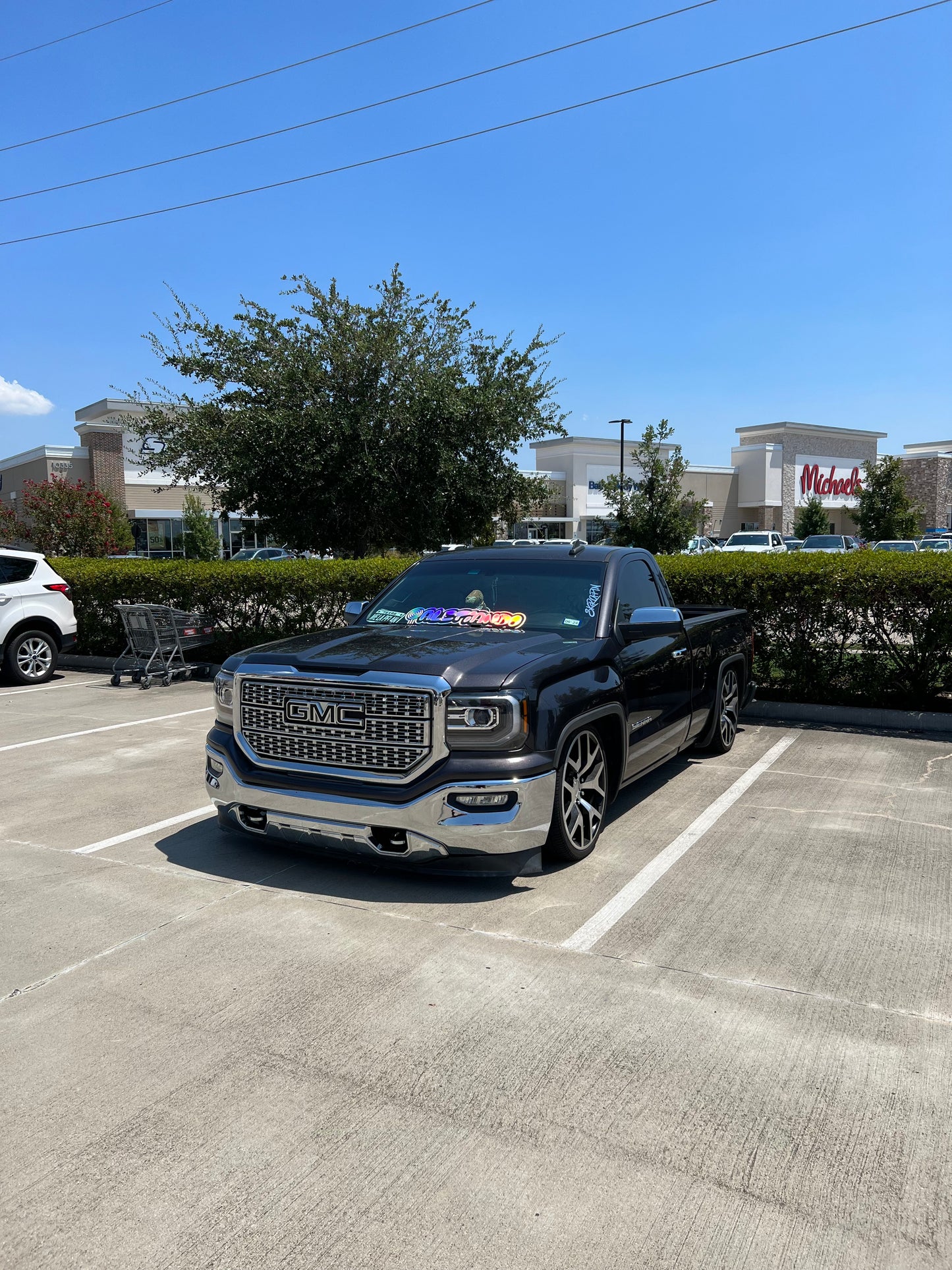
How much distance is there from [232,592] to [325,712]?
8644 mm

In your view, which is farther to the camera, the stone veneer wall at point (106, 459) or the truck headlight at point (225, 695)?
the stone veneer wall at point (106, 459)

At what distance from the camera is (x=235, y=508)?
18.1 m

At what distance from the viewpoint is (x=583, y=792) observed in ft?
17.5

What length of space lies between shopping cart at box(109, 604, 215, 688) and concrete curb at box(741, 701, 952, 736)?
7089 millimetres

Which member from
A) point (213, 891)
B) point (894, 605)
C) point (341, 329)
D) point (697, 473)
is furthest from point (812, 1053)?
point (697, 473)

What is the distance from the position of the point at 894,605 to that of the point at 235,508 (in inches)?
490

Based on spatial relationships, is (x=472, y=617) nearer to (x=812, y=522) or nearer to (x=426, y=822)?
(x=426, y=822)

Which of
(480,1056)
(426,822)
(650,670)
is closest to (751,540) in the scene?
(650,670)

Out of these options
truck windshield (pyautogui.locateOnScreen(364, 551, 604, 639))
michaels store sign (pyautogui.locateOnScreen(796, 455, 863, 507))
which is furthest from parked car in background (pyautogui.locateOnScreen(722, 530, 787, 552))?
truck windshield (pyautogui.locateOnScreen(364, 551, 604, 639))

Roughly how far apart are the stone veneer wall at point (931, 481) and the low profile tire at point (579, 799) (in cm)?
6896

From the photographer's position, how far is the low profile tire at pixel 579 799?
5.04m

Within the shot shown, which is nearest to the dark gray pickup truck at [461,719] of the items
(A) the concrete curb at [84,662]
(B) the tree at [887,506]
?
(A) the concrete curb at [84,662]

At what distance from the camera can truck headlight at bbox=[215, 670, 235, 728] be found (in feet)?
17.7

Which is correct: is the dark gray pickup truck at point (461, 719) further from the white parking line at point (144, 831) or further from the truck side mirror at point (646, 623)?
the white parking line at point (144, 831)
